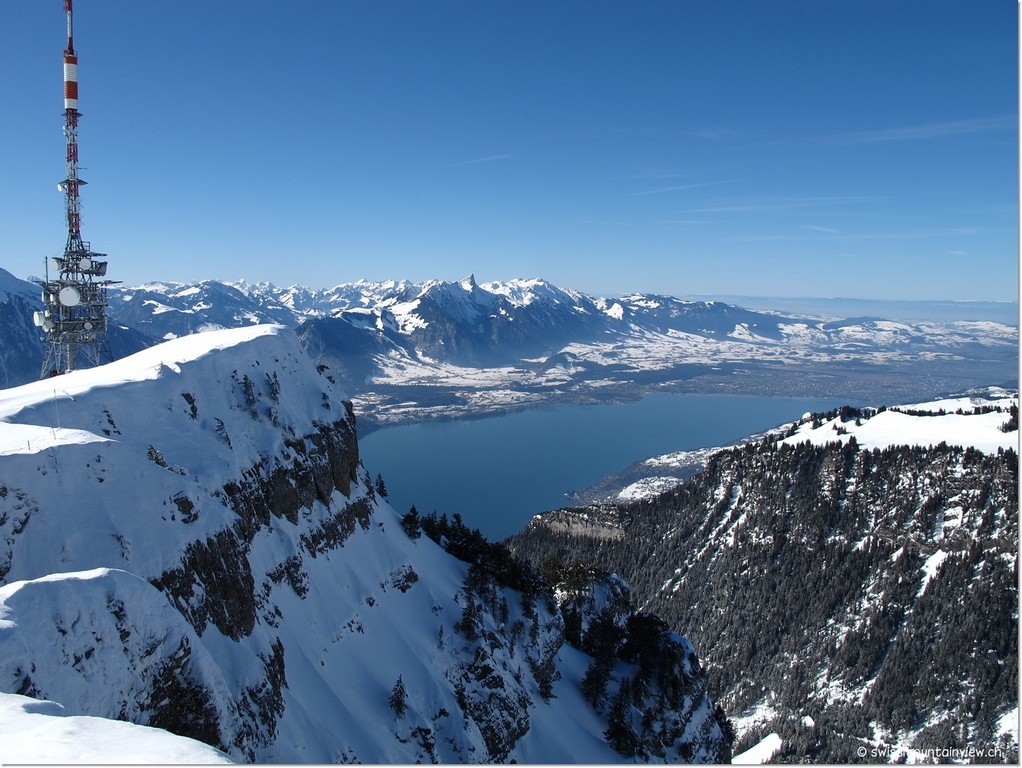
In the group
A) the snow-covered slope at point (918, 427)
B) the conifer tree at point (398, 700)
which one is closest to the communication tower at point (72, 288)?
the conifer tree at point (398, 700)

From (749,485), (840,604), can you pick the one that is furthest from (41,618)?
(749,485)

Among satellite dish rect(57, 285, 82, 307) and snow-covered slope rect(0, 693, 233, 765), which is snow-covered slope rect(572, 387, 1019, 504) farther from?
snow-covered slope rect(0, 693, 233, 765)

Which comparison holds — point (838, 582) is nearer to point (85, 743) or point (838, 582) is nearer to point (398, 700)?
point (398, 700)

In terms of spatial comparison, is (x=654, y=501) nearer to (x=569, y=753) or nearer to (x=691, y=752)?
(x=691, y=752)

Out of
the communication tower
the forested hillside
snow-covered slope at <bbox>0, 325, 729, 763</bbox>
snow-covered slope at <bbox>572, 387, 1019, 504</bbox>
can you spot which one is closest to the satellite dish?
the communication tower

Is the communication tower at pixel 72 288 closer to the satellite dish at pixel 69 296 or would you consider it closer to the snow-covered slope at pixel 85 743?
the satellite dish at pixel 69 296

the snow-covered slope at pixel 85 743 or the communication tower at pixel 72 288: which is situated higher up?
the communication tower at pixel 72 288
